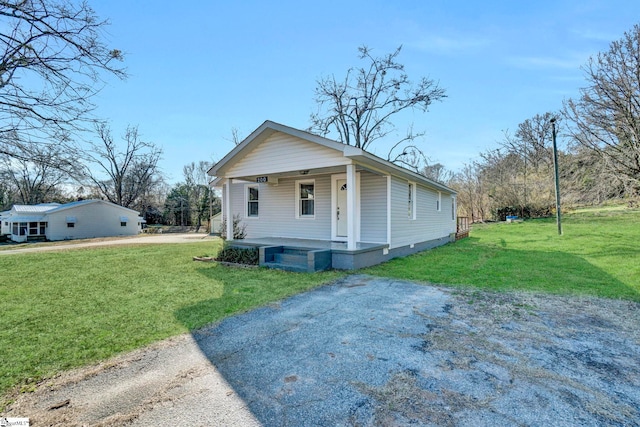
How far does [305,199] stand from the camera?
10.5 m

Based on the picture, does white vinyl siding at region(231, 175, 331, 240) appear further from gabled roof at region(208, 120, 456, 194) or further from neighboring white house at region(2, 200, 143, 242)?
neighboring white house at region(2, 200, 143, 242)

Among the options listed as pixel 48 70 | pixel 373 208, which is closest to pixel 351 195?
pixel 373 208

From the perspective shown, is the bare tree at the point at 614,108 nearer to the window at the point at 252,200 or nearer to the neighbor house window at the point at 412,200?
the neighbor house window at the point at 412,200

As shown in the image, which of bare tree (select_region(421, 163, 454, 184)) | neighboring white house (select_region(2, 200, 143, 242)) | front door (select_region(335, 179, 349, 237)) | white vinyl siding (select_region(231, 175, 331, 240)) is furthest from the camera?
bare tree (select_region(421, 163, 454, 184))

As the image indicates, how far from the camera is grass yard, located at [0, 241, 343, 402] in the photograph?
121 inches

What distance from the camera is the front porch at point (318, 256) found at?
293 inches

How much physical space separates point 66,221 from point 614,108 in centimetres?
3503

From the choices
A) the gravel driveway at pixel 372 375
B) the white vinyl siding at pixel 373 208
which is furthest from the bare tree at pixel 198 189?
the gravel driveway at pixel 372 375

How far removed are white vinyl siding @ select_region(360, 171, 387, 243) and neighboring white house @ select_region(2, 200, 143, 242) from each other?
24994 millimetres

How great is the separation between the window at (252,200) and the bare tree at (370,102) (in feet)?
43.2

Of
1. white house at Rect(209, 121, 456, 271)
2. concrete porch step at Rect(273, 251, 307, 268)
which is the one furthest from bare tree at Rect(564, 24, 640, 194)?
concrete porch step at Rect(273, 251, 307, 268)

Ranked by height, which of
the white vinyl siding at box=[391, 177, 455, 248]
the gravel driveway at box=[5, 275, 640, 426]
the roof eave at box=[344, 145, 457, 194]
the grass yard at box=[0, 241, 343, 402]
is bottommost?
the gravel driveway at box=[5, 275, 640, 426]

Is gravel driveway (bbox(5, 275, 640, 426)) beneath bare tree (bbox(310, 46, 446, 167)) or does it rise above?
beneath

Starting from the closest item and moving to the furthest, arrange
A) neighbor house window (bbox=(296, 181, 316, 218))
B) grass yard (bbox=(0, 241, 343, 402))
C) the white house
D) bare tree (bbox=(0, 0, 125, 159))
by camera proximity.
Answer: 1. grass yard (bbox=(0, 241, 343, 402))
2. bare tree (bbox=(0, 0, 125, 159))
3. the white house
4. neighbor house window (bbox=(296, 181, 316, 218))
